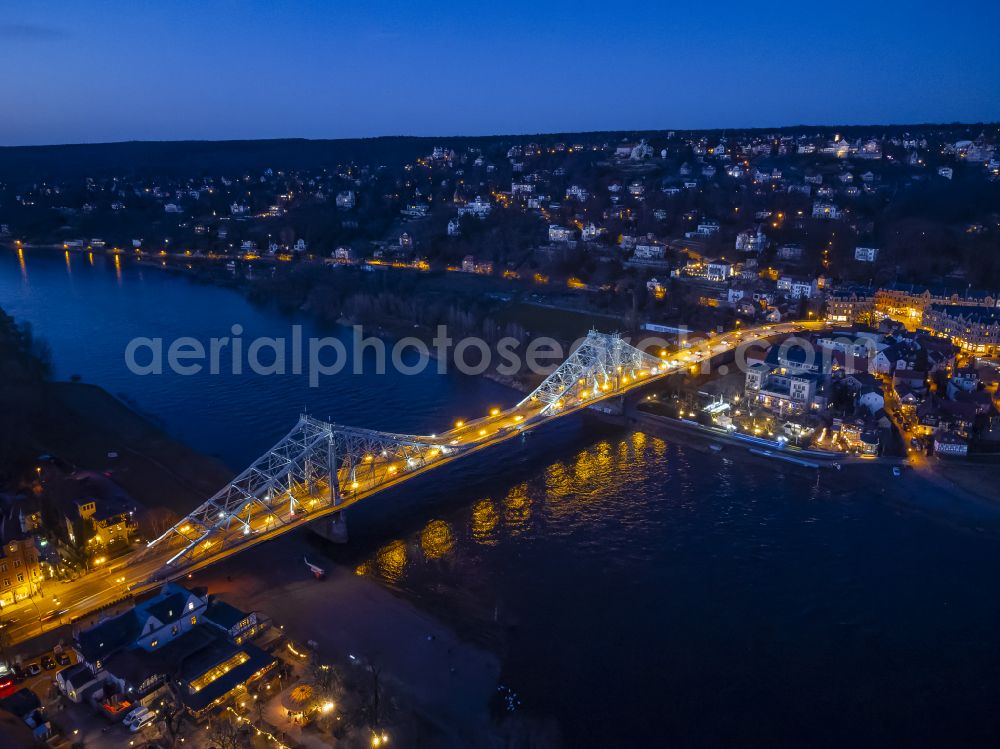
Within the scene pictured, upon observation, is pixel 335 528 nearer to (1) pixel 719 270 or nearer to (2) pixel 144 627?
(2) pixel 144 627

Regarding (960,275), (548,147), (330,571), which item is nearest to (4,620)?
(330,571)

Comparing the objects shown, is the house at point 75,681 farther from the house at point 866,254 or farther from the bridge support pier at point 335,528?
the house at point 866,254

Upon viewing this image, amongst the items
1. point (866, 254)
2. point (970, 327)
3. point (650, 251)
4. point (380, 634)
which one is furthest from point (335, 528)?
point (866, 254)

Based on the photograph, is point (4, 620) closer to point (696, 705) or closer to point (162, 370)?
point (696, 705)

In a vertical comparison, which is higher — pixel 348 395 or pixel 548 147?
pixel 548 147

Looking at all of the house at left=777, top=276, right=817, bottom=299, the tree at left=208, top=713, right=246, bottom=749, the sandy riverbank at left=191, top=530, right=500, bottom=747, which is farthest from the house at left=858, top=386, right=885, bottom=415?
the tree at left=208, top=713, right=246, bottom=749

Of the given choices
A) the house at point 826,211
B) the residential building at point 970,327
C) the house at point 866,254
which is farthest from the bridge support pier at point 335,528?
the house at point 826,211
